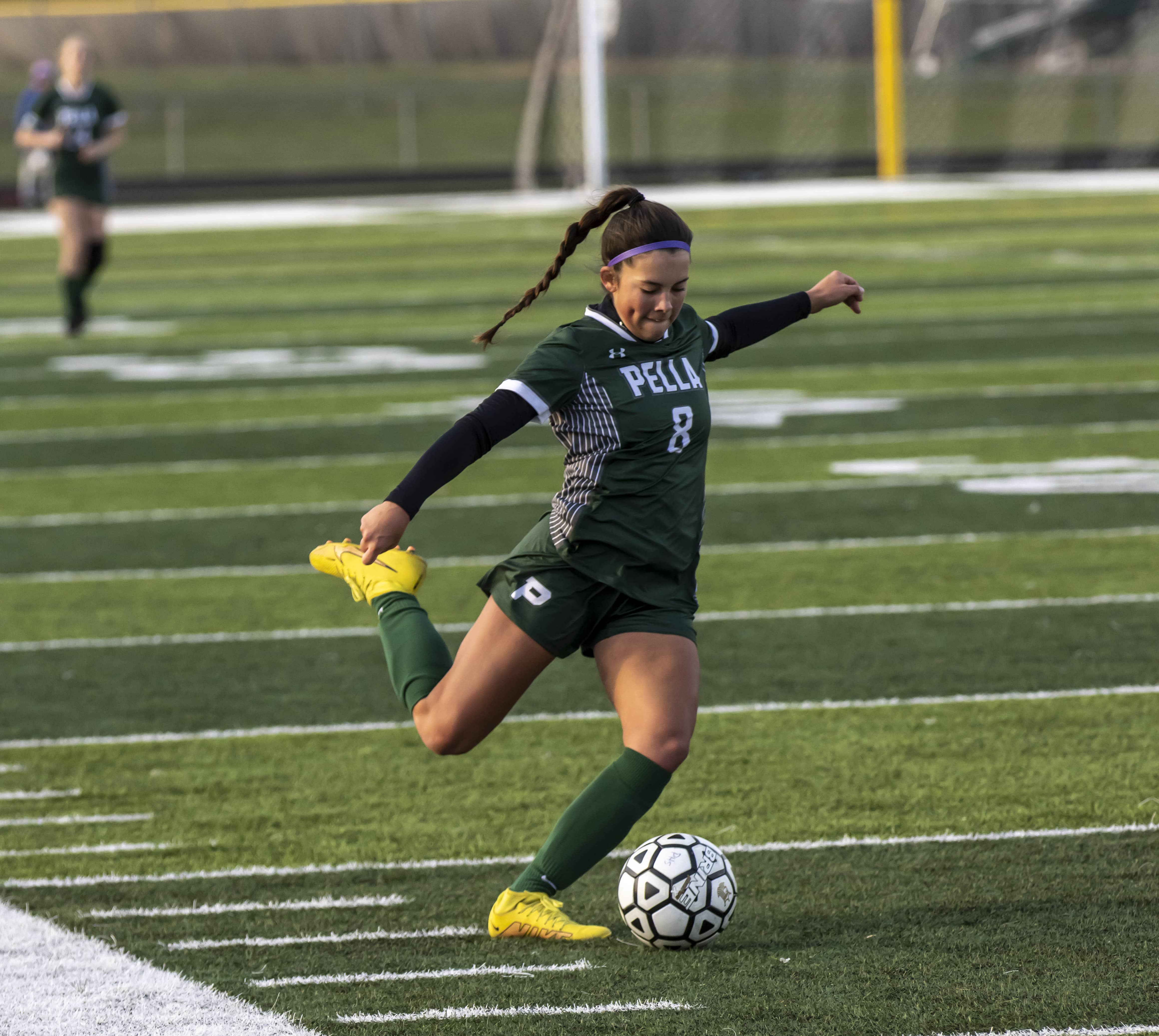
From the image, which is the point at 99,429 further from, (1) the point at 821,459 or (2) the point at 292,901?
(2) the point at 292,901

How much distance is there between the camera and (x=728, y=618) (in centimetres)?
741

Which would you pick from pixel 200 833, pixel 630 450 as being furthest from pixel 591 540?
pixel 200 833

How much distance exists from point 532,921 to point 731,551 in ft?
14.9

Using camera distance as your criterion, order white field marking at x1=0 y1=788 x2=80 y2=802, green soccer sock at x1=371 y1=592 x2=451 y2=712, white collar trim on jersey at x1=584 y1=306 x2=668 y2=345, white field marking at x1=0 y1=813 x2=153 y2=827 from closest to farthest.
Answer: white collar trim on jersey at x1=584 y1=306 x2=668 y2=345
green soccer sock at x1=371 y1=592 x2=451 y2=712
white field marking at x1=0 y1=813 x2=153 y2=827
white field marking at x1=0 y1=788 x2=80 y2=802

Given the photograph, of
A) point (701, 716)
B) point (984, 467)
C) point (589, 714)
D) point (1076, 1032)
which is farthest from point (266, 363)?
point (1076, 1032)

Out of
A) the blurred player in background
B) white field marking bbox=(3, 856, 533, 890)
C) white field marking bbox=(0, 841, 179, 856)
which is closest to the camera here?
white field marking bbox=(3, 856, 533, 890)

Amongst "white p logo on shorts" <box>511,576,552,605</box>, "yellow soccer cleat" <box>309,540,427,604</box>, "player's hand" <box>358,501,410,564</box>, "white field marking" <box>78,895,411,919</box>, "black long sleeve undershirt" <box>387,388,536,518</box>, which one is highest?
"black long sleeve undershirt" <box>387,388,536,518</box>

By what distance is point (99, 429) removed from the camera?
12.4m

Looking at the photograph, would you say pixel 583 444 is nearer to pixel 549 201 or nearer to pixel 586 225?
pixel 586 225

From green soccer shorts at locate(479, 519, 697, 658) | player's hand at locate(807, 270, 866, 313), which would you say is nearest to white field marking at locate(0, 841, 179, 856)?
green soccer shorts at locate(479, 519, 697, 658)

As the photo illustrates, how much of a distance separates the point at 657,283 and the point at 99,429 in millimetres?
8844

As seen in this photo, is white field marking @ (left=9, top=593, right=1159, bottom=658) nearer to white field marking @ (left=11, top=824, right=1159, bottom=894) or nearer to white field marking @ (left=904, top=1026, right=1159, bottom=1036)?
white field marking @ (left=11, top=824, right=1159, bottom=894)

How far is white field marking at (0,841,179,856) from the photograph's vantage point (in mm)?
4984

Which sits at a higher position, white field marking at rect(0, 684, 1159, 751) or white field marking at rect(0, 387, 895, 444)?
white field marking at rect(0, 684, 1159, 751)
